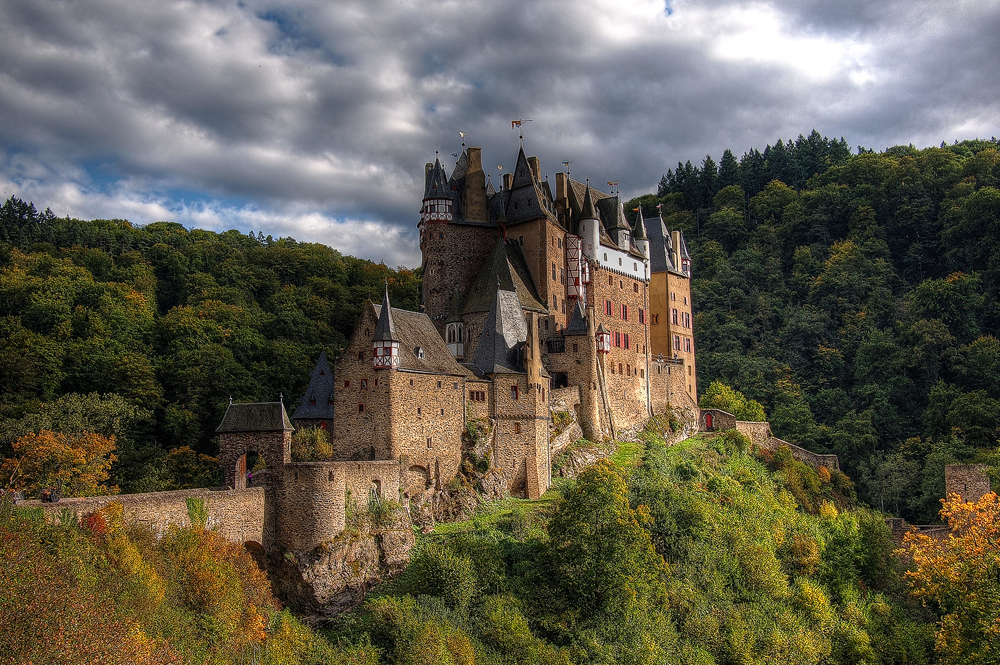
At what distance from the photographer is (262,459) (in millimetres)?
40469

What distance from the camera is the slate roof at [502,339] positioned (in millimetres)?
46537

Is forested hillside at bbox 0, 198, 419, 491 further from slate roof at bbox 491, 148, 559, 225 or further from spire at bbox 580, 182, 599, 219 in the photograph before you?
spire at bbox 580, 182, 599, 219

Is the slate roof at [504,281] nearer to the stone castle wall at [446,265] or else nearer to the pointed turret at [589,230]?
the stone castle wall at [446,265]

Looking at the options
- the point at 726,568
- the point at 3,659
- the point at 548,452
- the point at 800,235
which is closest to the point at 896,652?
the point at 726,568

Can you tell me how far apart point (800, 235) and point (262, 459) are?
7028cm

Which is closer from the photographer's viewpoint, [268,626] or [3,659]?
[3,659]

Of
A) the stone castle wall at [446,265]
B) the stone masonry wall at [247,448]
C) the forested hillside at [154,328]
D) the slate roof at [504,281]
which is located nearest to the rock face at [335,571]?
the stone masonry wall at [247,448]

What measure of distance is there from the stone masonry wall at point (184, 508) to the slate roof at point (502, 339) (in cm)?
1449

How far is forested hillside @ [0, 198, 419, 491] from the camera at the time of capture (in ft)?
159

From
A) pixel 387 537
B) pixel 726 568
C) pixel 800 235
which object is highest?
pixel 800 235

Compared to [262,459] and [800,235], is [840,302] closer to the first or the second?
[800,235]

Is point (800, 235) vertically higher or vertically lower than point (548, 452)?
higher

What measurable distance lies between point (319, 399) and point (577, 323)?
15.3 metres

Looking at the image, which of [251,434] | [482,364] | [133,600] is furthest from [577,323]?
[133,600]
